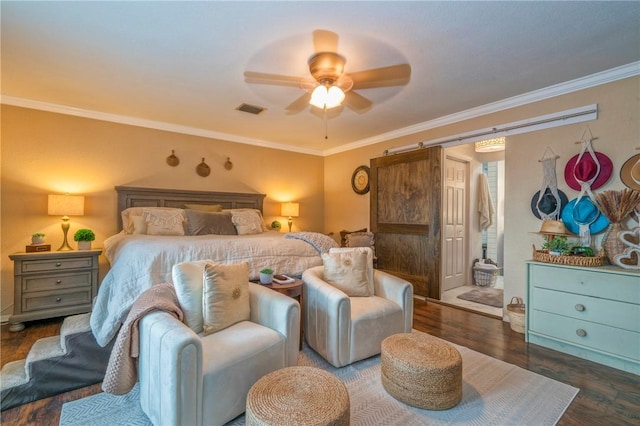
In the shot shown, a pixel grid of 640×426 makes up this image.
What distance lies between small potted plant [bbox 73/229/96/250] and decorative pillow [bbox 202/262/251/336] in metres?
2.48

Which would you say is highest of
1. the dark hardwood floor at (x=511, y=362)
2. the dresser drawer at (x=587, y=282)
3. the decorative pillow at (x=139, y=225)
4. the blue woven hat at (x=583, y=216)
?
the blue woven hat at (x=583, y=216)

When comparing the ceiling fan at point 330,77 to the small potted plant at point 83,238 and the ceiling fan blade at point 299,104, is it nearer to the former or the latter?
the ceiling fan blade at point 299,104

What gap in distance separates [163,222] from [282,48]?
2.52 m

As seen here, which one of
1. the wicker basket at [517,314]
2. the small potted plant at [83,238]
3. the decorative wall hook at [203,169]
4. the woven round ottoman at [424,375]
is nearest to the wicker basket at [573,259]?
the wicker basket at [517,314]

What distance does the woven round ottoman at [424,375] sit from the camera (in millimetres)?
1758

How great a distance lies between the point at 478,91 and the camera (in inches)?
122

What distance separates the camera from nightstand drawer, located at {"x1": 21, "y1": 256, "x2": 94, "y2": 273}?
9.95 feet

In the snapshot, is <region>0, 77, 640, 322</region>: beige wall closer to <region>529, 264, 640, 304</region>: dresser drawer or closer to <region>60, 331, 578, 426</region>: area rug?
<region>529, 264, 640, 304</region>: dresser drawer

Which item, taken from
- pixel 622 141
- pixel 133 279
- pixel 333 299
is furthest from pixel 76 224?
pixel 622 141

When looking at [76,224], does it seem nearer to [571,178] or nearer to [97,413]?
[97,413]

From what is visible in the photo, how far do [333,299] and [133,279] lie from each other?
61.4 inches

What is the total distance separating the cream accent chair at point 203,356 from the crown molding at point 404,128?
10.1ft

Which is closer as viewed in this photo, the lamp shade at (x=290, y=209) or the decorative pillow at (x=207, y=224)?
the decorative pillow at (x=207, y=224)

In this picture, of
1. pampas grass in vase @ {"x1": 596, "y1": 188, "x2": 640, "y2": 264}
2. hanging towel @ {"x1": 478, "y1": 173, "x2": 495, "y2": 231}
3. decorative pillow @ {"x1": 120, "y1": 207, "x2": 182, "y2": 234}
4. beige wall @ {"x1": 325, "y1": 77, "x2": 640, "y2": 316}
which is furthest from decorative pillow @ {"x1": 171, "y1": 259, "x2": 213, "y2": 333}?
hanging towel @ {"x1": 478, "y1": 173, "x2": 495, "y2": 231}
